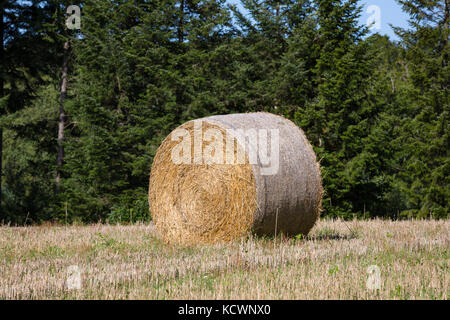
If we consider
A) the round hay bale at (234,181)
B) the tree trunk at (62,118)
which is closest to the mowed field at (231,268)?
the round hay bale at (234,181)

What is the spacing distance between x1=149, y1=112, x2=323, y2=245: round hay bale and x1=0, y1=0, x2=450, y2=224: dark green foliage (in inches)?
351

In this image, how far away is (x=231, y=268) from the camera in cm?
572

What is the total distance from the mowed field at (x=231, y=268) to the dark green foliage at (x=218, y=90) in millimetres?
9715

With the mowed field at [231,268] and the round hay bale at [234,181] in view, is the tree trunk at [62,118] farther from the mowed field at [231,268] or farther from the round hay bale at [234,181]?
the round hay bale at [234,181]

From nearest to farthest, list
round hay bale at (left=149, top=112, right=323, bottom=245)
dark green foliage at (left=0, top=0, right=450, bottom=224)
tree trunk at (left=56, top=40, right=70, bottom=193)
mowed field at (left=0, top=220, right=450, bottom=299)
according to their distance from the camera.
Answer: mowed field at (left=0, top=220, right=450, bottom=299) → round hay bale at (left=149, top=112, right=323, bottom=245) → dark green foliage at (left=0, top=0, right=450, bottom=224) → tree trunk at (left=56, top=40, right=70, bottom=193)

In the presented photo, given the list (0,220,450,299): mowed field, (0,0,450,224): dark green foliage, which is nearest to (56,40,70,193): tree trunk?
(0,0,450,224): dark green foliage

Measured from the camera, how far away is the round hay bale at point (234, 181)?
7.71m

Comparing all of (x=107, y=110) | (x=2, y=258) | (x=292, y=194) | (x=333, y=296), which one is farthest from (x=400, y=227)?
(x=107, y=110)

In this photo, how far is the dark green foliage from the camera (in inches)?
711

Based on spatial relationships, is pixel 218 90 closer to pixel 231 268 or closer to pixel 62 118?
pixel 62 118

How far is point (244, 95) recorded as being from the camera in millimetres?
18781


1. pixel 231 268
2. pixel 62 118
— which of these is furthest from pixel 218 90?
pixel 231 268

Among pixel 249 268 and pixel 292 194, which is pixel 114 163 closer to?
pixel 292 194

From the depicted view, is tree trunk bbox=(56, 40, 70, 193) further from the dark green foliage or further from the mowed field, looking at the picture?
the mowed field
